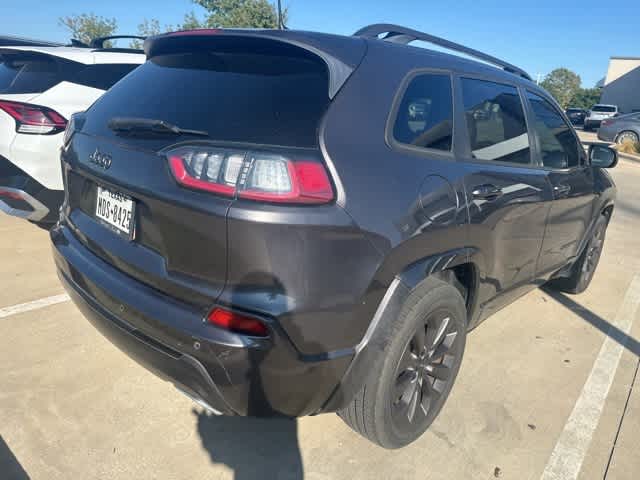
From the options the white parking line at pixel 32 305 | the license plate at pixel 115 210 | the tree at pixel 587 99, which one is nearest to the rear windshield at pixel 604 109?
the tree at pixel 587 99

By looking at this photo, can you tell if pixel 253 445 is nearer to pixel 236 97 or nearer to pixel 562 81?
pixel 236 97

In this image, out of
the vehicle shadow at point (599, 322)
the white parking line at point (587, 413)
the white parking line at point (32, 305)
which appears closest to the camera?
the white parking line at point (587, 413)

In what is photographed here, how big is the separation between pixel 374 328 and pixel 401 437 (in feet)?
2.23

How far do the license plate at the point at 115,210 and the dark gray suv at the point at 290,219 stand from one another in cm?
1

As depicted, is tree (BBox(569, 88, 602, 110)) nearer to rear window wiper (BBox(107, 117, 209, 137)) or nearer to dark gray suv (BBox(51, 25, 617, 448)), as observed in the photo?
dark gray suv (BBox(51, 25, 617, 448))

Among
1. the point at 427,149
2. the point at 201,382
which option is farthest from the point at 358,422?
the point at 427,149

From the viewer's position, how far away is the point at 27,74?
3768 mm

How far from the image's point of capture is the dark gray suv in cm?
149

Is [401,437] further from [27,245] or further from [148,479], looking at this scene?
[27,245]

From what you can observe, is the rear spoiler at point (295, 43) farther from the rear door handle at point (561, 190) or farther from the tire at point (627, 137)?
the tire at point (627, 137)

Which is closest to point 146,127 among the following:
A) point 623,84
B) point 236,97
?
point 236,97

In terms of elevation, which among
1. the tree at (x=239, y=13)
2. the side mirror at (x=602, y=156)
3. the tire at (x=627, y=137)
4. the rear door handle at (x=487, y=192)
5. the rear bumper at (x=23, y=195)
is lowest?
the tire at (x=627, y=137)

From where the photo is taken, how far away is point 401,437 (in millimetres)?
2076

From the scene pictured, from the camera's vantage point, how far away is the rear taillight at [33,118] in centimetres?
347
